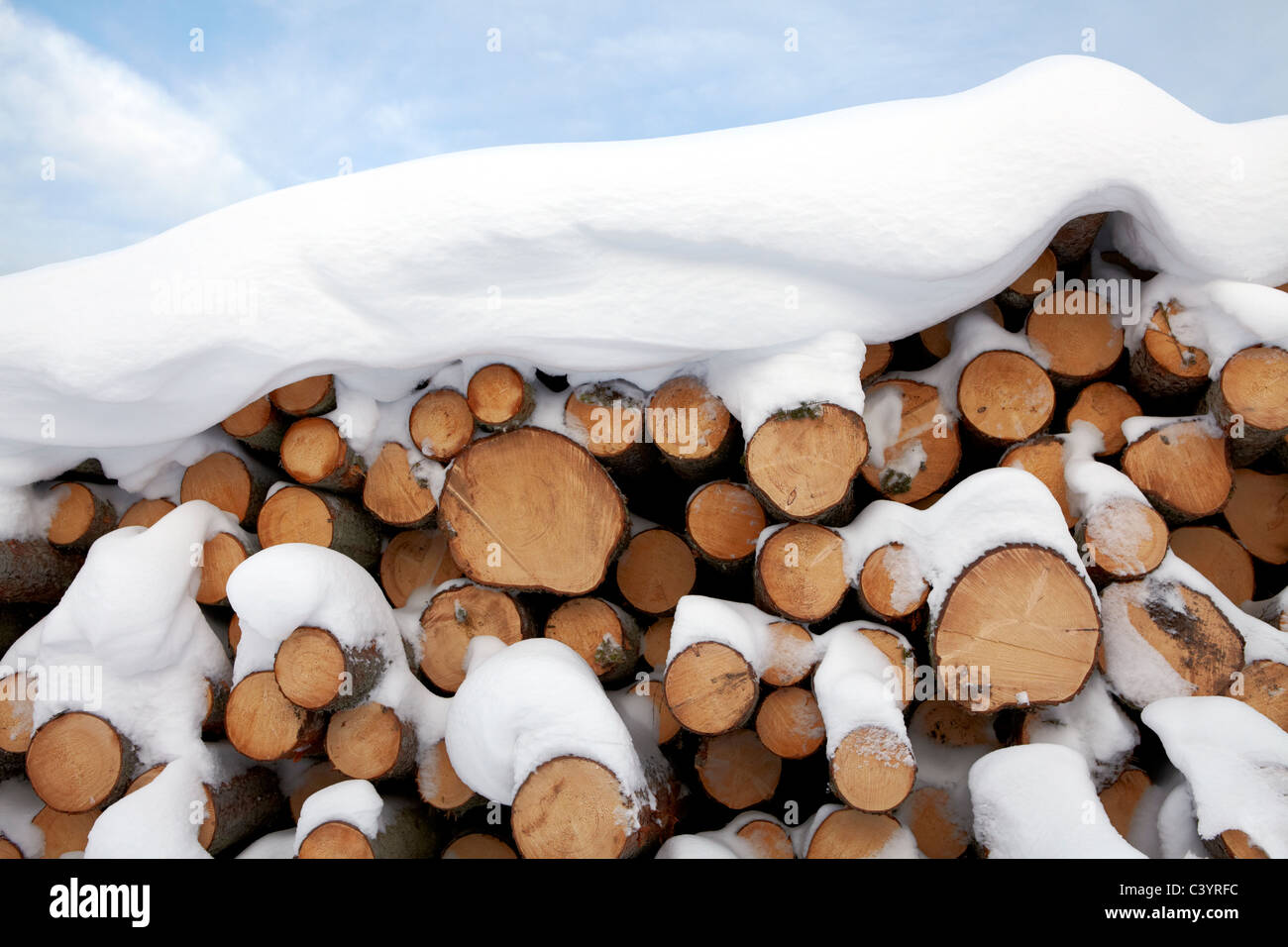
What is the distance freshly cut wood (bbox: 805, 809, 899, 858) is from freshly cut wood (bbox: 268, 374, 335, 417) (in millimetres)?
Answer: 1684

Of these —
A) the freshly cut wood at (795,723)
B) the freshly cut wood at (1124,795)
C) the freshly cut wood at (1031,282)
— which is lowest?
the freshly cut wood at (1124,795)

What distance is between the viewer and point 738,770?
1.89 metres

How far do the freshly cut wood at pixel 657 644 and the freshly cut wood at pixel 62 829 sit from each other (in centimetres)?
159

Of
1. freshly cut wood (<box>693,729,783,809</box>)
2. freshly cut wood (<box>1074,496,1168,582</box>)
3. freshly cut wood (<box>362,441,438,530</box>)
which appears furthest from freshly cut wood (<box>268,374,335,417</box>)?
freshly cut wood (<box>1074,496,1168,582</box>)

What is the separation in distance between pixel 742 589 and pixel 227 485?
157 centimetres

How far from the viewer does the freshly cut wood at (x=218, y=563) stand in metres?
2.00

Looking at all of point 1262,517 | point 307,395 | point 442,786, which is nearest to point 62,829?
point 442,786

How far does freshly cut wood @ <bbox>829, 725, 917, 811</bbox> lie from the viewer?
149 centimetres

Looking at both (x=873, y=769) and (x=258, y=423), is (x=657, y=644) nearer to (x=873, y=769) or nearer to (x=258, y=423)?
(x=873, y=769)

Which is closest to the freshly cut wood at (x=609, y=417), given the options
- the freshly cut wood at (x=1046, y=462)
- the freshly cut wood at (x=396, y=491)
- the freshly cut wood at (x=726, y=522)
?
the freshly cut wood at (x=726, y=522)

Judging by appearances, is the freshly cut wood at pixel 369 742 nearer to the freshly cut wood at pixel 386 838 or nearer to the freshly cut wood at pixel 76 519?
the freshly cut wood at pixel 386 838

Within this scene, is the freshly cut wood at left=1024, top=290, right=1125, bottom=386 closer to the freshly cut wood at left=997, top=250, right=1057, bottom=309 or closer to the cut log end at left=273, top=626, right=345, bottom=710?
the freshly cut wood at left=997, top=250, right=1057, bottom=309
